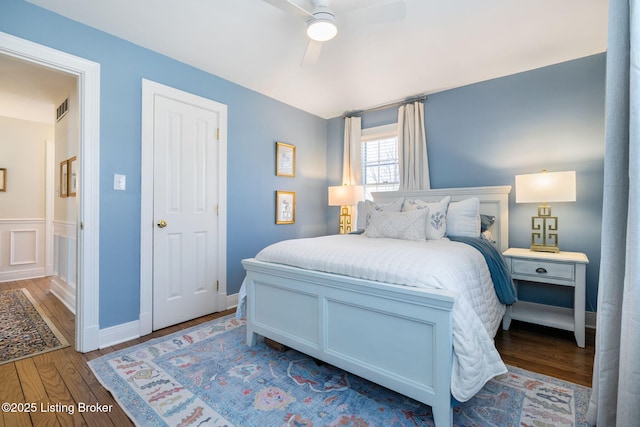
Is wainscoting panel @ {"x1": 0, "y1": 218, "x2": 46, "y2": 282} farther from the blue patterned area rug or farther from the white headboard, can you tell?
the white headboard

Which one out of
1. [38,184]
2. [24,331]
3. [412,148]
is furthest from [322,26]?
[38,184]

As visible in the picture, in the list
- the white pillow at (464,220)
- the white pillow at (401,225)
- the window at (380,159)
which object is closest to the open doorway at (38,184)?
the white pillow at (401,225)

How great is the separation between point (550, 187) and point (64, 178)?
519 cm

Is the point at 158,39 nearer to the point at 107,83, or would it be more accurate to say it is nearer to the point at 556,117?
the point at 107,83

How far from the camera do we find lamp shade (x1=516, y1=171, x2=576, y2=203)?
2.47 meters

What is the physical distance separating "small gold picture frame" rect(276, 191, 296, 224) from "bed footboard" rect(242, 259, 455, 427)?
1.70 meters

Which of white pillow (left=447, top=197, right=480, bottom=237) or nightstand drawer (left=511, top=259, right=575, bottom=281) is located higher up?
white pillow (left=447, top=197, right=480, bottom=237)

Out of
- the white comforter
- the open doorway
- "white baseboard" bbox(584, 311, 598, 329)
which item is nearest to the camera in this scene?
the white comforter

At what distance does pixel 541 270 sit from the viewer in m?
2.49

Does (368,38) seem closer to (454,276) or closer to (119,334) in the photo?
(454,276)

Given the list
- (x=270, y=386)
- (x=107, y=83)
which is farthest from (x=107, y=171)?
(x=270, y=386)

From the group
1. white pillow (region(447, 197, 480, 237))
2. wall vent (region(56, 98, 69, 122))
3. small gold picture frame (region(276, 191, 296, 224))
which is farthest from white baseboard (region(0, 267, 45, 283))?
white pillow (region(447, 197, 480, 237))

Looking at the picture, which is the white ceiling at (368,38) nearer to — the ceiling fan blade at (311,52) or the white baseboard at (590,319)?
the ceiling fan blade at (311,52)

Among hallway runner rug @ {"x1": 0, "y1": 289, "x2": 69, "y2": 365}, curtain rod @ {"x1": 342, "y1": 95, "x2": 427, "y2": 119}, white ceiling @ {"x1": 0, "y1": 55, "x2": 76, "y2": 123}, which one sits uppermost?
curtain rod @ {"x1": 342, "y1": 95, "x2": 427, "y2": 119}
